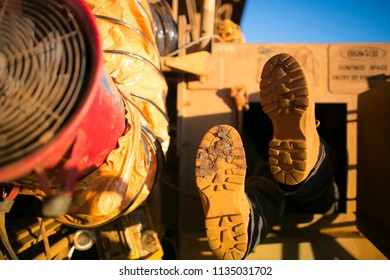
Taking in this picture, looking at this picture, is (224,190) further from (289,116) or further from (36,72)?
(36,72)

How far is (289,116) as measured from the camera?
3.72 feet

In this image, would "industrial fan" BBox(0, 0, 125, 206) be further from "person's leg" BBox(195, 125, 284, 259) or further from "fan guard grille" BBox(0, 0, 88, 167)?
"person's leg" BBox(195, 125, 284, 259)

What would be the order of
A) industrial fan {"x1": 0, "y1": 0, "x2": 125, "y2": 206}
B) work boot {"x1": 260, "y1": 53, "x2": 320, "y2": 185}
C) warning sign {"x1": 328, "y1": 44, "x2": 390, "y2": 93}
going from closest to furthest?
1. industrial fan {"x1": 0, "y1": 0, "x2": 125, "y2": 206}
2. work boot {"x1": 260, "y1": 53, "x2": 320, "y2": 185}
3. warning sign {"x1": 328, "y1": 44, "x2": 390, "y2": 93}

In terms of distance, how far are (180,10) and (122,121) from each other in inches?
69.5

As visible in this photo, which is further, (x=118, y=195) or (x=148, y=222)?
(x=148, y=222)

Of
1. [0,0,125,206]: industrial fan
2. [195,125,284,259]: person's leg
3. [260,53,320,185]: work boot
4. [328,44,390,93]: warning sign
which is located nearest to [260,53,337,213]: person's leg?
[260,53,320,185]: work boot

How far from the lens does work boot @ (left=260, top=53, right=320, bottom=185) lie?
43.4 inches

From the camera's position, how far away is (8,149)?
660mm

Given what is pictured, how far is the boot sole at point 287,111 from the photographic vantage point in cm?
110

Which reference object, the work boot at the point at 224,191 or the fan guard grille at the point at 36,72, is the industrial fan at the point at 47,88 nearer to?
the fan guard grille at the point at 36,72

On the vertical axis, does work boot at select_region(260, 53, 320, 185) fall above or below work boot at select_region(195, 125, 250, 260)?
above
